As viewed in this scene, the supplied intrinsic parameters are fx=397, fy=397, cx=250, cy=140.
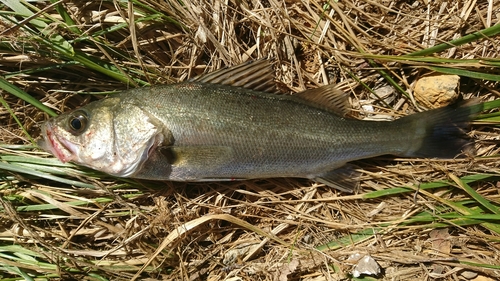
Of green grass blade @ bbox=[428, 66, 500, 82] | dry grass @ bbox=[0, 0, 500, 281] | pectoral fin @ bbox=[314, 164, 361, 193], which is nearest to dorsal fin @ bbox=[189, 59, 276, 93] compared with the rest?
dry grass @ bbox=[0, 0, 500, 281]

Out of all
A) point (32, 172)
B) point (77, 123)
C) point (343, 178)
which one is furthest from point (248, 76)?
point (32, 172)

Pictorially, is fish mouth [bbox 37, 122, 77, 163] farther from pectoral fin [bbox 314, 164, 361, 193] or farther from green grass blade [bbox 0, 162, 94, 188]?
pectoral fin [bbox 314, 164, 361, 193]

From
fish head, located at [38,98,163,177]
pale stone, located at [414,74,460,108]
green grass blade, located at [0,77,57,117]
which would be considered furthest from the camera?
pale stone, located at [414,74,460,108]

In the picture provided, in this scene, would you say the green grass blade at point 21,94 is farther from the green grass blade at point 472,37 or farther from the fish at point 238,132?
the green grass blade at point 472,37

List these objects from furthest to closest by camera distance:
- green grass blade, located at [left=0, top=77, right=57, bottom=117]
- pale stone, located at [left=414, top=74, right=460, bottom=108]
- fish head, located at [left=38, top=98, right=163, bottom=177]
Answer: pale stone, located at [left=414, top=74, right=460, bottom=108] → green grass blade, located at [left=0, top=77, right=57, bottom=117] → fish head, located at [left=38, top=98, right=163, bottom=177]

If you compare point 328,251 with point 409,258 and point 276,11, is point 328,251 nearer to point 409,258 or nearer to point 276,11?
point 409,258

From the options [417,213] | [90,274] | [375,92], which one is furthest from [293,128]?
[90,274]

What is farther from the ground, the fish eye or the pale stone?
the fish eye

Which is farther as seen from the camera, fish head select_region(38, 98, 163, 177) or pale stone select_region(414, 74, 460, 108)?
pale stone select_region(414, 74, 460, 108)
